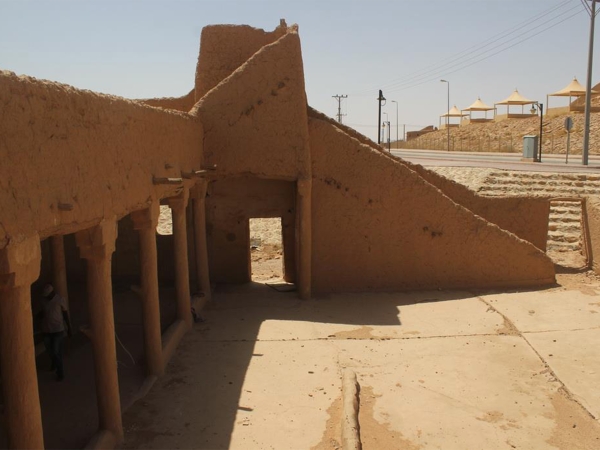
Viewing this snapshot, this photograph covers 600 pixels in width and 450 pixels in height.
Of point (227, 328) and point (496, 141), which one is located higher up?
point (496, 141)

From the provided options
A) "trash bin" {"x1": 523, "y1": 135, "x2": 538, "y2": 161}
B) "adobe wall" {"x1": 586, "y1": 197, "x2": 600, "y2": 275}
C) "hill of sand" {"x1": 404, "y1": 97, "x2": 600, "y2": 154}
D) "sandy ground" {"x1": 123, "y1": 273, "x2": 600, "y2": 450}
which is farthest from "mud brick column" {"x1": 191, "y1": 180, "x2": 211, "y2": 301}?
"hill of sand" {"x1": 404, "y1": 97, "x2": 600, "y2": 154}

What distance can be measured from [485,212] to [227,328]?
7119 mm

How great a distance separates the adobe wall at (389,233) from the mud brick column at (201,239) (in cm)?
219

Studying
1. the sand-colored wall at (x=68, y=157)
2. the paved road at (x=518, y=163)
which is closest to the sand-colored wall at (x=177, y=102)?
the sand-colored wall at (x=68, y=157)

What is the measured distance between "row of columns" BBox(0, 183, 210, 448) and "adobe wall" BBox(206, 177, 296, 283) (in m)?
3.05

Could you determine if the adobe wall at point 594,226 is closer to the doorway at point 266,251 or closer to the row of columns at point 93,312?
the doorway at point 266,251

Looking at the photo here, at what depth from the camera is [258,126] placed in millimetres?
11930

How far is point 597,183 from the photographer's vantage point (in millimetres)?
17719

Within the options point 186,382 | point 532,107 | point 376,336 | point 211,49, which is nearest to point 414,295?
point 376,336

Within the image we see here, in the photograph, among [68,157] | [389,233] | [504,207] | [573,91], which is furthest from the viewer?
[573,91]

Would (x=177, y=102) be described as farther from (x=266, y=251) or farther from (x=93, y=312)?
(x=93, y=312)

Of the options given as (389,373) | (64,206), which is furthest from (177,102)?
(64,206)

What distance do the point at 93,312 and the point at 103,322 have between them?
146 millimetres

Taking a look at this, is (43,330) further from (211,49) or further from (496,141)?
(496,141)
